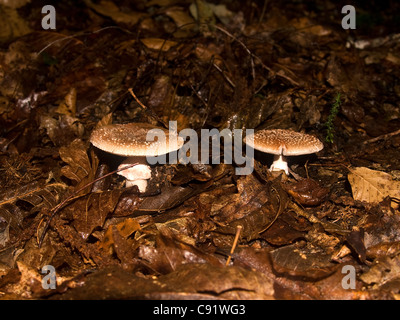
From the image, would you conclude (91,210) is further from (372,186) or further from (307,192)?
(372,186)

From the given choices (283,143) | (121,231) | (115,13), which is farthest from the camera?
(115,13)

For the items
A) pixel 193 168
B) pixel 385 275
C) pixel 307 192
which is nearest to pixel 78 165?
pixel 193 168

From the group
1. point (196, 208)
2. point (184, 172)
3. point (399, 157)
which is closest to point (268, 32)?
point (399, 157)

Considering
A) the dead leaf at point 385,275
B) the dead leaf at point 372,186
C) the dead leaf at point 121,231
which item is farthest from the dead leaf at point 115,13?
the dead leaf at point 385,275

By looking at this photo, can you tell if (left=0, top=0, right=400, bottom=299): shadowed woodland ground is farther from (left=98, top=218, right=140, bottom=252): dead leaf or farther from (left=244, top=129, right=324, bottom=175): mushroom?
(left=244, top=129, right=324, bottom=175): mushroom

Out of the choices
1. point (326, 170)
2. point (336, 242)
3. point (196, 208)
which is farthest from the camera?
point (326, 170)
